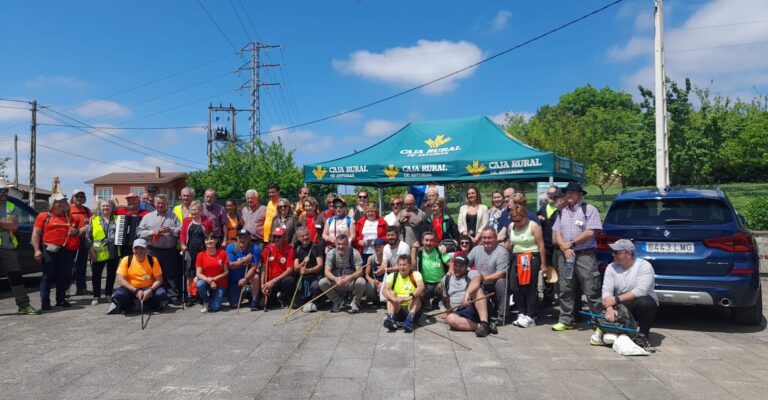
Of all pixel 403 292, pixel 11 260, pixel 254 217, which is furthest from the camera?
pixel 254 217

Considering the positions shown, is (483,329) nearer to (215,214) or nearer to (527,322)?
(527,322)

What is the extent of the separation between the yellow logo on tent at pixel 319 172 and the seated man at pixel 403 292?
504 centimetres

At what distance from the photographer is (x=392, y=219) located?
779cm

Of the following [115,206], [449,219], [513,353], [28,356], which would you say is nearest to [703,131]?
[449,219]

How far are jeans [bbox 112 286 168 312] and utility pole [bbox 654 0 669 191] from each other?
359 inches

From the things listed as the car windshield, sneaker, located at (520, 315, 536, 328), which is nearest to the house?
sneaker, located at (520, 315, 536, 328)

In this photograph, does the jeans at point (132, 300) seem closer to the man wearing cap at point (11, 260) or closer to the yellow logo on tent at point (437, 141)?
the man wearing cap at point (11, 260)

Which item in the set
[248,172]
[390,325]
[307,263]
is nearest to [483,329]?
Result: [390,325]

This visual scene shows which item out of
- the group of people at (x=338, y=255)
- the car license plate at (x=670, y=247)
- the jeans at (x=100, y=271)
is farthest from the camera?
the jeans at (x=100, y=271)

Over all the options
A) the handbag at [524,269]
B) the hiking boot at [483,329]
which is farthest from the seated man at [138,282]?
the handbag at [524,269]

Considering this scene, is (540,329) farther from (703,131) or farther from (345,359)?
(703,131)

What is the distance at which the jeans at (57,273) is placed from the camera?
7141mm

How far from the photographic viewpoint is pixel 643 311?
198 inches

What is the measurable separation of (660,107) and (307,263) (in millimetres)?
7659
